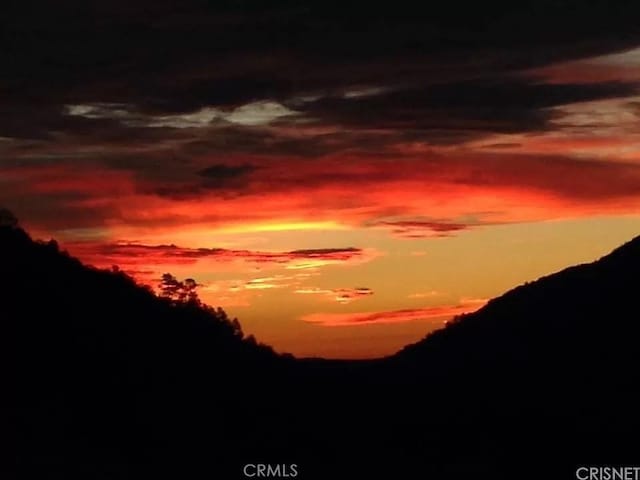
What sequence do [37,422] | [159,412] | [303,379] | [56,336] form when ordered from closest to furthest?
[37,422]
[159,412]
[56,336]
[303,379]

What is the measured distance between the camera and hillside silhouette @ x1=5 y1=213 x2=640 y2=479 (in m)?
62.1

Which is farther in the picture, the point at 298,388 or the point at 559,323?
the point at 559,323

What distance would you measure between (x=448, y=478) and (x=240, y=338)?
118ft

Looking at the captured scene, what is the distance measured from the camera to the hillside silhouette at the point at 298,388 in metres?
62.1

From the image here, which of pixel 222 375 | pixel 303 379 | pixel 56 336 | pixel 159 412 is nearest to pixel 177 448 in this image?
pixel 159 412

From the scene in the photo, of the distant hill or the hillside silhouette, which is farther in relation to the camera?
the distant hill

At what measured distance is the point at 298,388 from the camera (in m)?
85.5

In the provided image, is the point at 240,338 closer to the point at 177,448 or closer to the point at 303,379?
the point at 303,379

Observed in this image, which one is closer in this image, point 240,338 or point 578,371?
point 578,371

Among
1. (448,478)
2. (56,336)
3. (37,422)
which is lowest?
(448,478)

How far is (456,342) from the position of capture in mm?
97625

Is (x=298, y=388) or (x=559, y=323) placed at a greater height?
(x=559, y=323)

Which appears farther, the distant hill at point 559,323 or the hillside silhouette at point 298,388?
the distant hill at point 559,323

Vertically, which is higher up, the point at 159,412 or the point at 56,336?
the point at 56,336
